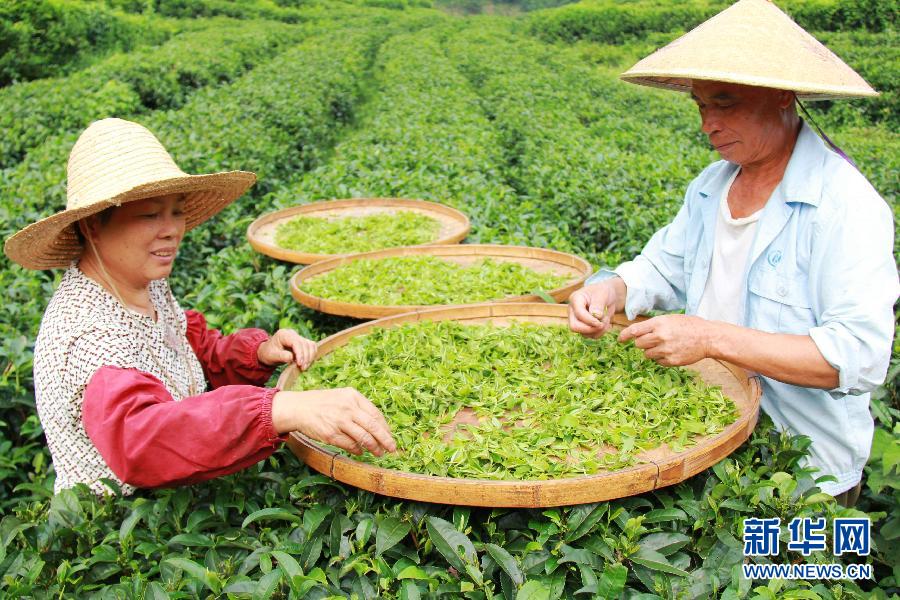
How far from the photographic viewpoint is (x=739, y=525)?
1503 millimetres

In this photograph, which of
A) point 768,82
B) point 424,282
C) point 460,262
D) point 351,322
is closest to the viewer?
→ point 768,82

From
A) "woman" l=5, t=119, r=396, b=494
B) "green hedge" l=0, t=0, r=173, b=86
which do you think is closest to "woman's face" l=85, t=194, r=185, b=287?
"woman" l=5, t=119, r=396, b=494

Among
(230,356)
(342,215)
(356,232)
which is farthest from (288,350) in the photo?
(342,215)

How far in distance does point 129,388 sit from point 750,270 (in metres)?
1.57

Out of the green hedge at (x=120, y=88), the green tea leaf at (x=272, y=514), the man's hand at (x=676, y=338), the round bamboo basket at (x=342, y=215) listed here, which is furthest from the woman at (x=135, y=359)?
the green hedge at (x=120, y=88)

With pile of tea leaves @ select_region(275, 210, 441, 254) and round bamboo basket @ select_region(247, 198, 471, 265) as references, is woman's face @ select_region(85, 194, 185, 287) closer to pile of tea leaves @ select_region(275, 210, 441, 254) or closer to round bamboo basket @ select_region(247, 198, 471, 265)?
round bamboo basket @ select_region(247, 198, 471, 265)

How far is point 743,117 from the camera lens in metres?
1.77

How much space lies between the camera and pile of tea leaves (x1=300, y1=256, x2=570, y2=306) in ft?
9.27

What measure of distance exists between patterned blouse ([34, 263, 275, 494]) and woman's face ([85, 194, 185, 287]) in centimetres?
8

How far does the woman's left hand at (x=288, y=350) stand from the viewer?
2.09m

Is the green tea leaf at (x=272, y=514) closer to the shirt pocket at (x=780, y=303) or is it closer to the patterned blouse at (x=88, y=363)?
the patterned blouse at (x=88, y=363)

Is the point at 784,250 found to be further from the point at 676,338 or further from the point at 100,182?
the point at 100,182

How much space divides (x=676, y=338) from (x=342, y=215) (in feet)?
9.48

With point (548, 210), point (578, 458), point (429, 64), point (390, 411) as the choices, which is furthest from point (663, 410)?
point (429, 64)
